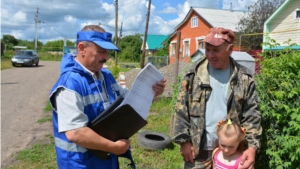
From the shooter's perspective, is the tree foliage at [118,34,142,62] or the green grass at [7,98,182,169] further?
the tree foliage at [118,34,142,62]

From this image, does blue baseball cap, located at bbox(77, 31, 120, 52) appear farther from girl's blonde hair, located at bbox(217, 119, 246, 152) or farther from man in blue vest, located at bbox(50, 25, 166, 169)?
girl's blonde hair, located at bbox(217, 119, 246, 152)

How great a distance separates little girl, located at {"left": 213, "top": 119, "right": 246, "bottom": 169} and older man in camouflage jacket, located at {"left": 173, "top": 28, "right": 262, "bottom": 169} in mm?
66

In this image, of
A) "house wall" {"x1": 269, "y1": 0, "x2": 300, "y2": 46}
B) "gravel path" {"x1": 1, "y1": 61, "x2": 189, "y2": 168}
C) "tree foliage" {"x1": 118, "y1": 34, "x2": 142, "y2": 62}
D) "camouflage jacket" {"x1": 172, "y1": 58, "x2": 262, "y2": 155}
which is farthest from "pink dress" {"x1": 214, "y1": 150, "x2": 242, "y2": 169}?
"tree foliage" {"x1": 118, "y1": 34, "x2": 142, "y2": 62}

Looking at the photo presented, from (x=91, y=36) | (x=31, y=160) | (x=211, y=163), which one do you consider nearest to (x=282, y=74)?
(x=211, y=163)

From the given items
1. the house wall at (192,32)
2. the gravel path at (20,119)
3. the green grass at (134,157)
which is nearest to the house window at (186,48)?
the house wall at (192,32)

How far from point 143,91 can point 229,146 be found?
32.1 inches

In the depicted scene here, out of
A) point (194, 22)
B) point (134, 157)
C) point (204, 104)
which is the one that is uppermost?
point (194, 22)

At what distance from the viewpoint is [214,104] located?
2.43m

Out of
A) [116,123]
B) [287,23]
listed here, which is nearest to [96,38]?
[116,123]

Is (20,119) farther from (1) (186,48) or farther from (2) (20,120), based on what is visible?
(1) (186,48)

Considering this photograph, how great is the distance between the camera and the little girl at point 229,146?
90.7 inches

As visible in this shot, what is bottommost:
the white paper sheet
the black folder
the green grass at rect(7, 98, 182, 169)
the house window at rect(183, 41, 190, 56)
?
the green grass at rect(7, 98, 182, 169)

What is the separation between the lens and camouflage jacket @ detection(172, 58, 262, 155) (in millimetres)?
2402

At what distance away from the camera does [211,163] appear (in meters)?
2.53
